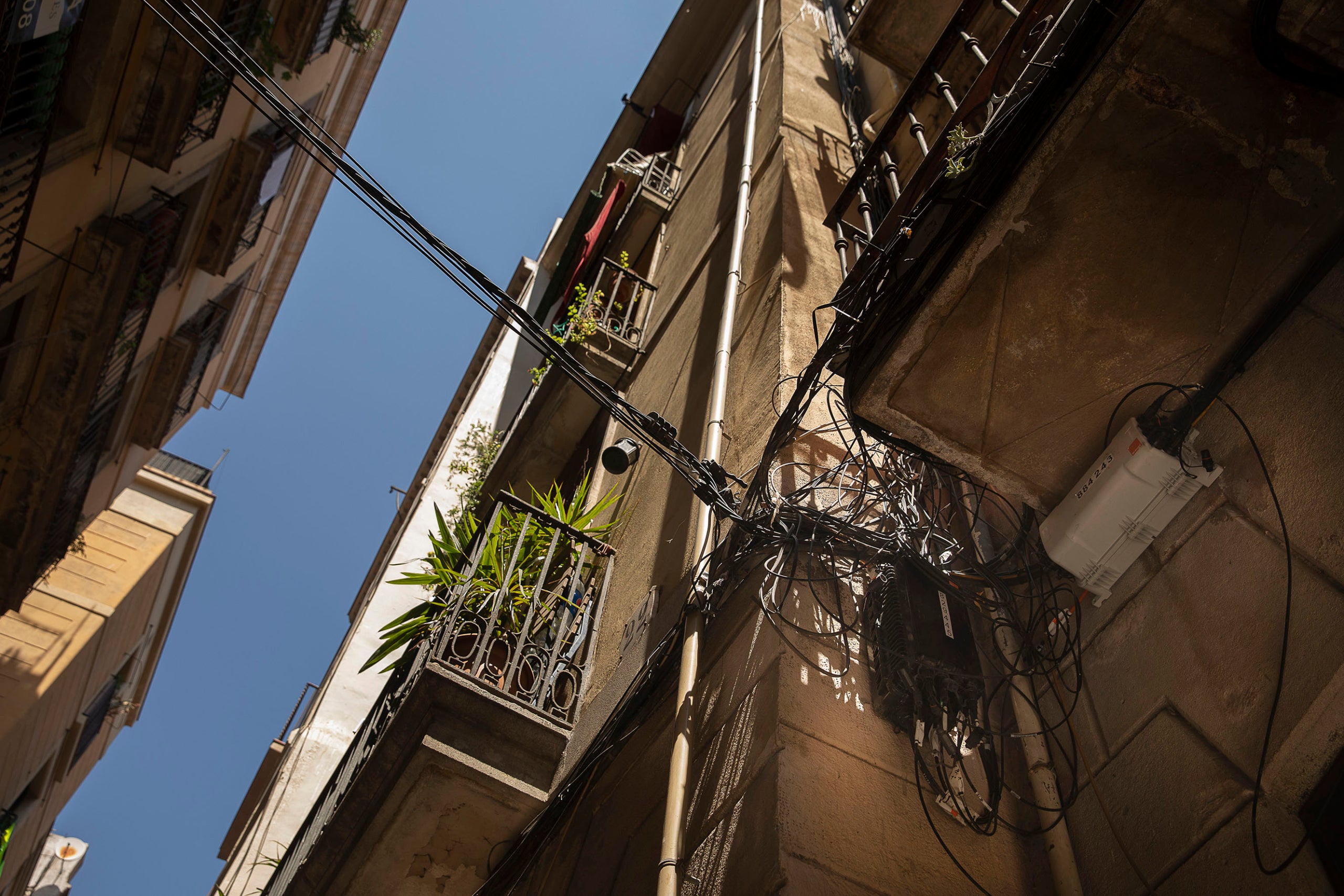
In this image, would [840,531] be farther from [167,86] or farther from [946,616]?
[167,86]

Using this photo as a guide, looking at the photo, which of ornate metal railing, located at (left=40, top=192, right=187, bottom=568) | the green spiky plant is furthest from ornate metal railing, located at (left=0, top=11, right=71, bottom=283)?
the green spiky plant

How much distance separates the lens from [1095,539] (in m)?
3.45

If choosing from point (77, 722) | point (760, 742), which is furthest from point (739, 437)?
point (77, 722)

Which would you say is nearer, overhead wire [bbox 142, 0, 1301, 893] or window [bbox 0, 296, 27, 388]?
overhead wire [bbox 142, 0, 1301, 893]

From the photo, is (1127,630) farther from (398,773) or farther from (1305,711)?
(398,773)

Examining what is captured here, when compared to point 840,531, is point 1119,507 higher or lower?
higher

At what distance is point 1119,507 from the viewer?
337 centimetres

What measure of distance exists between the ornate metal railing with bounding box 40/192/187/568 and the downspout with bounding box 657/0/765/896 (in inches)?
250

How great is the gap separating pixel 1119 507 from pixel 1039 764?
3.48ft

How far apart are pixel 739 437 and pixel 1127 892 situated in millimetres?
3084

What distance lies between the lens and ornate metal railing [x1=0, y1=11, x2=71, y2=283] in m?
6.76

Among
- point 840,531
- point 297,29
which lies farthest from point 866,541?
point 297,29

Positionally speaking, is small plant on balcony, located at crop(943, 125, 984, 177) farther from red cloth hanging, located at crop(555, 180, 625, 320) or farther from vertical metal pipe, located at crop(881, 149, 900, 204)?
red cloth hanging, located at crop(555, 180, 625, 320)

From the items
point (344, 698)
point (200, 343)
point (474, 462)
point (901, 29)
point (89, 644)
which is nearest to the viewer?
point (901, 29)
